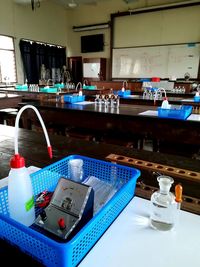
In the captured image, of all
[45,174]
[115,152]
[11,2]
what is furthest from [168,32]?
[45,174]

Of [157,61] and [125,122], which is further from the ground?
[157,61]

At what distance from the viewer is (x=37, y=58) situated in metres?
8.02

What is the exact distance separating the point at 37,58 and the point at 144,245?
8.50 metres

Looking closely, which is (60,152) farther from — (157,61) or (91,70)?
(91,70)

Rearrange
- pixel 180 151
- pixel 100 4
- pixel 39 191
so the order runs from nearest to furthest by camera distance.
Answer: pixel 39 191, pixel 180 151, pixel 100 4

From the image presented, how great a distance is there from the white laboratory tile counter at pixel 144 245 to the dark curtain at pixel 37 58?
26.4 ft

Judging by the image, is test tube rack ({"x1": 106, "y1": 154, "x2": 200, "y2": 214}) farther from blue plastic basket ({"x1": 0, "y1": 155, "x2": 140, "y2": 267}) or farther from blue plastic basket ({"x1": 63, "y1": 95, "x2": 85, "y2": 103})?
blue plastic basket ({"x1": 63, "y1": 95, "x2": 85, "y2": 103})

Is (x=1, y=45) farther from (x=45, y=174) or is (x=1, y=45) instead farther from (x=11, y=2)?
(x=45, y=174)

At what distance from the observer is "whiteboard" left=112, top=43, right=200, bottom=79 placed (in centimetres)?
687

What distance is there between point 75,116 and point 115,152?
1.56m

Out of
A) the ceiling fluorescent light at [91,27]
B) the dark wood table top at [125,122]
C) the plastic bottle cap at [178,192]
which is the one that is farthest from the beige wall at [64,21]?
the plastic bottle cap at [178,192]

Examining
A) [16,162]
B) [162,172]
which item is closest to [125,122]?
[162,172]

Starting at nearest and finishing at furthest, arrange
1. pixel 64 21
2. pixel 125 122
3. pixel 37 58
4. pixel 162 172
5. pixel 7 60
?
pixel 162 172
pixel 125 122
pixel 7 60
pixel 37 58
pixel 64 21

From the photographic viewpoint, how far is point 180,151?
2.16 metres
